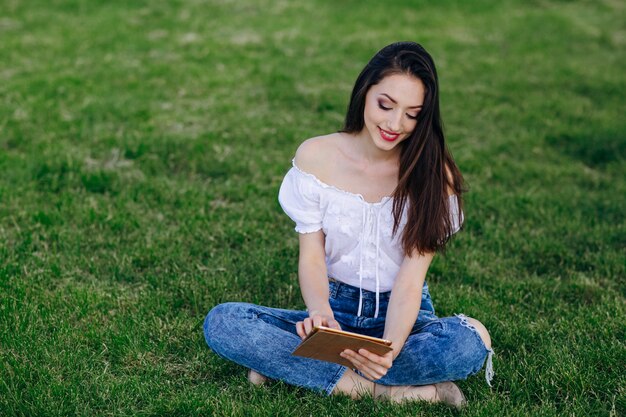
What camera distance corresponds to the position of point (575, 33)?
11.1 metres

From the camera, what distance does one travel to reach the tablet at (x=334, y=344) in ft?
9.60

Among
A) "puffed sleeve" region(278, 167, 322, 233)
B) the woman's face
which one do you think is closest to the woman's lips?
the woman's face

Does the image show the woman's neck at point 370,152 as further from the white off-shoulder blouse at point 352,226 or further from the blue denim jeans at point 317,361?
the blue denim jeans at point 317,361

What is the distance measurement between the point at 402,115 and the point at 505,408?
137 cm

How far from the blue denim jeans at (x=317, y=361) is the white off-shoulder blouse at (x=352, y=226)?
364 mm

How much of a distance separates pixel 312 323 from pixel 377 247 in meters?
0.58

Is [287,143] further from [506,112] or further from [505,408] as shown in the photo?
[505,408]

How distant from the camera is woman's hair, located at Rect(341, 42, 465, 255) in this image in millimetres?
3396

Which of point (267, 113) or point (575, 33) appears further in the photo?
point (575, 33)

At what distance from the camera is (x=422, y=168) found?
139 inches

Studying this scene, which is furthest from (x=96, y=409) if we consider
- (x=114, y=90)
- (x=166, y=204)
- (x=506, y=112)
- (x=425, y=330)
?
(x=506, y=112)

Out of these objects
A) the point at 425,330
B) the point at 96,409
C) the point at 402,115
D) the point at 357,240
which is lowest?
the point at 96,409

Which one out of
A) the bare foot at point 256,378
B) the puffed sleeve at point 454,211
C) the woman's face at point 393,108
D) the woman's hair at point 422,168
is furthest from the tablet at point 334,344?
the woman's face at point 393,108

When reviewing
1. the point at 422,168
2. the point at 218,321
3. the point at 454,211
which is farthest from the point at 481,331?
the point at 218,321
